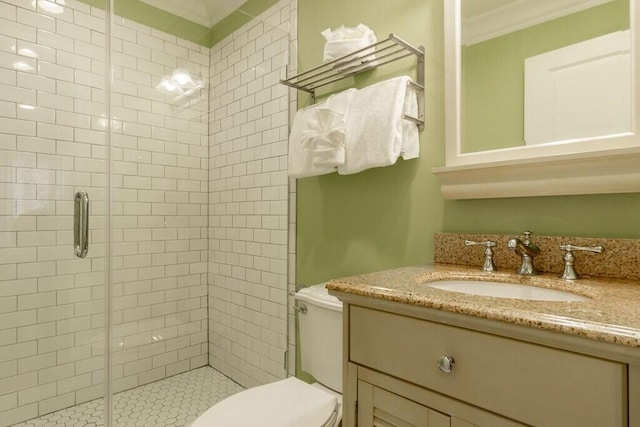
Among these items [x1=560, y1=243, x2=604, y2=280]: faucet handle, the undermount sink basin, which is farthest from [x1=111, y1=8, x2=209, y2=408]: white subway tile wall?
[x1=560, y1=243, x2=604, y2=280]: faucet handle

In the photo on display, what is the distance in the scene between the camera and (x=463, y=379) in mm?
735

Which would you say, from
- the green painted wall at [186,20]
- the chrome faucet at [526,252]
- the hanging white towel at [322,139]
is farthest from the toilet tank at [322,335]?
the green painted wall at [186,20]

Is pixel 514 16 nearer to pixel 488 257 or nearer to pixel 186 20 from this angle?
pixel 488 257

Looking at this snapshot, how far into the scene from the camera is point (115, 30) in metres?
1.99

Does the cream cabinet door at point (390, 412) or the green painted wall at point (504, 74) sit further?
the green painted wall at point (504, 74)

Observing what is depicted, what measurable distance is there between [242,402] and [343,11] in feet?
5.71

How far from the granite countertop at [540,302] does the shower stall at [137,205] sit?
42.6 inches

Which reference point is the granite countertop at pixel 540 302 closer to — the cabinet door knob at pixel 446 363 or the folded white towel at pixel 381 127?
the cabinet door knob at pixel 446 363

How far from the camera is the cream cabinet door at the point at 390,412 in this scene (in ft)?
2.60

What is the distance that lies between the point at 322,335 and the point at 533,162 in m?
0.97

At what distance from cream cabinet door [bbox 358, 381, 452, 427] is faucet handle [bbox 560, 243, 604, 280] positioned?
21.8 inches

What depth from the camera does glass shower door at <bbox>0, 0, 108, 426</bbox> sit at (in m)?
1.83

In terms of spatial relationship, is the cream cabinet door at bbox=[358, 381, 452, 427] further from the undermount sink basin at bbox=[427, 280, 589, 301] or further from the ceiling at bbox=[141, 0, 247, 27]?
the ceiling at bbox=[141, 0, 247, 27]

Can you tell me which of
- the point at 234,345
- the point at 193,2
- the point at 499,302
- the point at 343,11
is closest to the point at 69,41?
the point at 193,2
